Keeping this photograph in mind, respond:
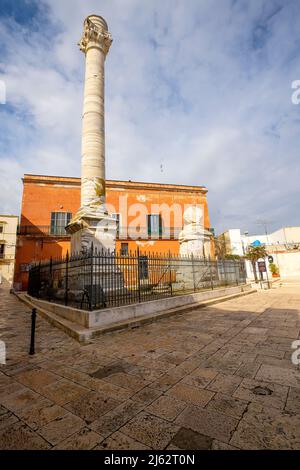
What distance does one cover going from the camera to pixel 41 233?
21.8 metres

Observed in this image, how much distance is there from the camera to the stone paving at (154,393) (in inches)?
74.4

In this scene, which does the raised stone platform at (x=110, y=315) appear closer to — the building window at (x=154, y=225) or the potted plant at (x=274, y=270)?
the building window at (x=154, y=225)

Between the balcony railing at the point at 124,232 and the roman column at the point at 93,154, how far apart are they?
1323 cm

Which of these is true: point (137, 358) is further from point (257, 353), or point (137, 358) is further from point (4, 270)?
point (4, 270)

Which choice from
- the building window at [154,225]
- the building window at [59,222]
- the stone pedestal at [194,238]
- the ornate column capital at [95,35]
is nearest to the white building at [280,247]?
the building window at [154,225]

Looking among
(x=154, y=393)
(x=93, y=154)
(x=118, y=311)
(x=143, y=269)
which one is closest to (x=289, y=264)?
(x=143, y=269)

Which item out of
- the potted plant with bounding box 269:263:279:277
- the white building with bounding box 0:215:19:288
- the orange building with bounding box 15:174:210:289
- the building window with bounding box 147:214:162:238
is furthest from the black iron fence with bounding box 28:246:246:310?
the white building with bounding box 0:215:19:288

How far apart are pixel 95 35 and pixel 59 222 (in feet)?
52.7

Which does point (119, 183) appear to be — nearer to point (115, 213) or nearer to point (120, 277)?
point (115, 213)

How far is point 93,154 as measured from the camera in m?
10.2

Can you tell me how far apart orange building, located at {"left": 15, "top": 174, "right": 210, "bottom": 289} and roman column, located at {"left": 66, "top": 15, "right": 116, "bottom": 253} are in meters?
13.2

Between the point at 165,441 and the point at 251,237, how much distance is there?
55357 millimetres

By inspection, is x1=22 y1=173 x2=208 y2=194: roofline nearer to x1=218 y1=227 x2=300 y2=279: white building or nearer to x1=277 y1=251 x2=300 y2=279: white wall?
x1=218 y1=227 x2=300 y2=279: white building
